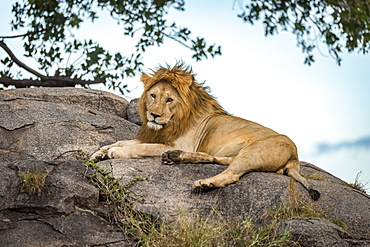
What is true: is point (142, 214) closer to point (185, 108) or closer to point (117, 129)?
point (185, 108)

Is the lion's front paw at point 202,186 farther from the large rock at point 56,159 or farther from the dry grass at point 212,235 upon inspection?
the large rock at point 56,159

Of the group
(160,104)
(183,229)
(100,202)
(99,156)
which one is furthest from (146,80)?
(183,229)

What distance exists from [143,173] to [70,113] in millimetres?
2393

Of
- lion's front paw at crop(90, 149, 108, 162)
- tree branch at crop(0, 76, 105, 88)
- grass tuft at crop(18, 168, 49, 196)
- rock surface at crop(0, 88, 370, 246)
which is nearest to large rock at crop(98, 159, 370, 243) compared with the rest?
rock surface at crop(0, 88, 370, 246)

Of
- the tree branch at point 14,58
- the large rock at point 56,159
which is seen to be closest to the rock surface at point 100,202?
the large rock at point 56,159

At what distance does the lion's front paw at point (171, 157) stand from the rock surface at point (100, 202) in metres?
0.06

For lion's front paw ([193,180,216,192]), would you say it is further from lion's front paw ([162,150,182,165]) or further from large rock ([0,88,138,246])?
large rock ([0,88,138,246])

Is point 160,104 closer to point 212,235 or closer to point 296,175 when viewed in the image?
point 296,175

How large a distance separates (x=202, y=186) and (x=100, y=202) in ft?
3.48

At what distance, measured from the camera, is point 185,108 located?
301 inches

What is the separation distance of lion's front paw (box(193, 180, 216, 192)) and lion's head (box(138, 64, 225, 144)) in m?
1.11

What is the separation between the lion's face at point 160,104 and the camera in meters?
7.47

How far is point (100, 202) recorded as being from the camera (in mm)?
6391

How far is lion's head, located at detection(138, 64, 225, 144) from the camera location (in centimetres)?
751
